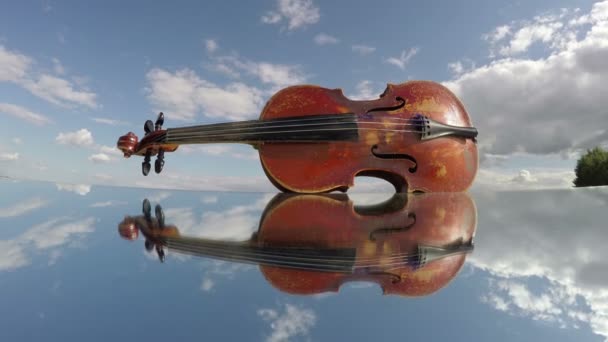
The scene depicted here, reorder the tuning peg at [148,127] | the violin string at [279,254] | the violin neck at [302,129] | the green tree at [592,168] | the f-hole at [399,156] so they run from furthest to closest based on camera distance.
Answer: the green tree at [592,168], the tuning peg at [148,127], the f-hole at [399,156], the violin neck at [302,129], the violin string at [279,254]

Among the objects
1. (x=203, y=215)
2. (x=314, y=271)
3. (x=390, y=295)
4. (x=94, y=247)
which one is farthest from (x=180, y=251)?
(x=203, y=215)

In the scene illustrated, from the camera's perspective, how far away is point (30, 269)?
28.8 inches

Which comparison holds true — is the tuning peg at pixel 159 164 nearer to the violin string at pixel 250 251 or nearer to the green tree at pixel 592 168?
the violin string at pixel 250 251

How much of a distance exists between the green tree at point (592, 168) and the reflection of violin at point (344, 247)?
7482 millimetres

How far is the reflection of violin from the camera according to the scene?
64 cm

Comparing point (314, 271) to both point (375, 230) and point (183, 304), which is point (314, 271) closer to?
point (183, 304)

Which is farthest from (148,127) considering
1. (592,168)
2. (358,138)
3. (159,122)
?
(592,168)

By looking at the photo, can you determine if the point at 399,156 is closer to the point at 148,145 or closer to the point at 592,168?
the point at 148,145

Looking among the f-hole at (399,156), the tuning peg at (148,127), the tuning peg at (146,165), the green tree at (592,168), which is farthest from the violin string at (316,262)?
the green tree at (592,168)

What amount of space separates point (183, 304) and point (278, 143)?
1822 mm

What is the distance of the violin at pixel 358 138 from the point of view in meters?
2.24

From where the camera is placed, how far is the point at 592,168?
6.68m

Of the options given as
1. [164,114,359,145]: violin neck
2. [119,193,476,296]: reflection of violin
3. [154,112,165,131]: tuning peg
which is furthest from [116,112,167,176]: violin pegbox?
[119,193,476,296]: reflection of violin

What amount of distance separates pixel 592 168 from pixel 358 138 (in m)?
7.51
